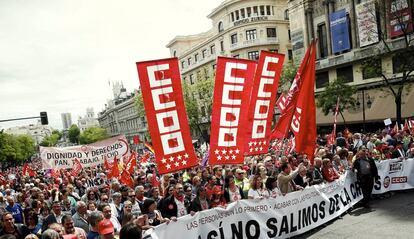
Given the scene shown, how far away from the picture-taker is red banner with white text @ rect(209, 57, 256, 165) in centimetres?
776

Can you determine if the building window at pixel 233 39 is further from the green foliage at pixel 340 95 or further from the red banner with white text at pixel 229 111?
the red banner with white text at pixel 229 111

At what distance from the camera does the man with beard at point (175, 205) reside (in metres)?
6.93

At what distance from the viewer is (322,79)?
36906mm

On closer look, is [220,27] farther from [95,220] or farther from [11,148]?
[95,220]

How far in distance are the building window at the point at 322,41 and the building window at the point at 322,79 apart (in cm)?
179

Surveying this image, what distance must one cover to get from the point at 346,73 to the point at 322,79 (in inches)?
130

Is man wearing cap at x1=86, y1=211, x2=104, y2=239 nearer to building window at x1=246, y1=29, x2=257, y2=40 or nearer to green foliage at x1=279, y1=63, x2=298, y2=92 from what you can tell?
green foliage at x1=279, y1=63, x2=298, y2=92

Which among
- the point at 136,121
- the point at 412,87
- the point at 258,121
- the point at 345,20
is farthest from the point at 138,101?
the point at 136,121

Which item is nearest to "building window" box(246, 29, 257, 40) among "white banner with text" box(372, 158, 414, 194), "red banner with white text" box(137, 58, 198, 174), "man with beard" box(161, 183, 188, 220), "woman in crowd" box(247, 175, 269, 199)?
"white banner with text" box(372, 158, 414, 194)

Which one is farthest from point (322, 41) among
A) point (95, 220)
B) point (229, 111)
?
point (95, 220)

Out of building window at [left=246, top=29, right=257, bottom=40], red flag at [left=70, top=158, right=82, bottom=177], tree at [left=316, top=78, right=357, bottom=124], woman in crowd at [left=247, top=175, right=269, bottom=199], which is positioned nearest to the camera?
woman in crowd at [left=247, top=175, right=269, bottom=199]

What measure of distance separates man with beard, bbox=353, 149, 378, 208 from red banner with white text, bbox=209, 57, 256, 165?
11.7ft

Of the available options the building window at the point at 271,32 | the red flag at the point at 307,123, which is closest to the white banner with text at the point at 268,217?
the red flag at the point at 307,123

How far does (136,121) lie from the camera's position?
98.6 m
